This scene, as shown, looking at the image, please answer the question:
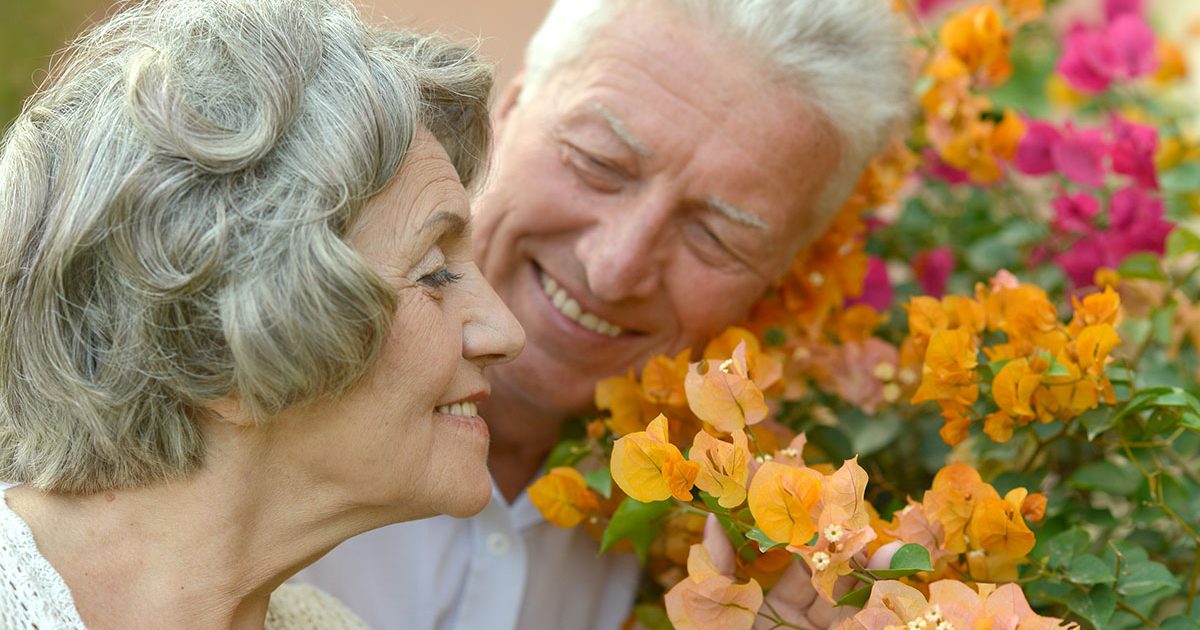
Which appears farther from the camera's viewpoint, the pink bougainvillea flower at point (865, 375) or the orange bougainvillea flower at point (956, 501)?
the pink bougainvillea flower at point (865, 375)

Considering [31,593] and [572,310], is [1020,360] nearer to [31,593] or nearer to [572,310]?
[572,310]

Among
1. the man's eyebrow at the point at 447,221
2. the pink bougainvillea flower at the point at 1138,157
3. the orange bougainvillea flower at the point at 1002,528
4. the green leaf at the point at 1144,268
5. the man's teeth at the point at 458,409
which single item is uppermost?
the man's eyebrow at the point at 447,221

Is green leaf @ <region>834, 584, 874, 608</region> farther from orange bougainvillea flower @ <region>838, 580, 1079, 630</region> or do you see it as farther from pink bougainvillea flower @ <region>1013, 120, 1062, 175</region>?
pink bougainvillea flower @ <region>1013, 120, 1062, 175</region>

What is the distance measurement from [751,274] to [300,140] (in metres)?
0.69

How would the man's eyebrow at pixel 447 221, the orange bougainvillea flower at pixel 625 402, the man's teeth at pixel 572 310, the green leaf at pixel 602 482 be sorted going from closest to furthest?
the man's eyebrow at pixel 447 221
the green leaf at pixel 602 482
the orange bougainvillea flower at pixel 625 402
the man's teeth at pixel 572 310

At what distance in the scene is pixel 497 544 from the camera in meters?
1.54

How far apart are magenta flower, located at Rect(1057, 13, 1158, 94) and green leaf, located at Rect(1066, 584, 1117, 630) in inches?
37.5

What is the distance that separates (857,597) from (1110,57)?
1.13m

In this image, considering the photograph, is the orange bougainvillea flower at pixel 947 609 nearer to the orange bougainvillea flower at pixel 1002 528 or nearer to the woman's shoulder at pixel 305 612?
the orange bougainvillea flower at pixel 1002 528

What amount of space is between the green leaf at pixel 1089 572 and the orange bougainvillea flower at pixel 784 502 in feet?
0.92

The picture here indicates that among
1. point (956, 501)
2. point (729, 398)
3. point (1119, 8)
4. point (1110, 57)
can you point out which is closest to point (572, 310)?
point (729, 398)

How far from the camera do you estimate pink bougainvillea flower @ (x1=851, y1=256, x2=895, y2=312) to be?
1.70m

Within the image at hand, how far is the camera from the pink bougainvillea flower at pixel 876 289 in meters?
1.70

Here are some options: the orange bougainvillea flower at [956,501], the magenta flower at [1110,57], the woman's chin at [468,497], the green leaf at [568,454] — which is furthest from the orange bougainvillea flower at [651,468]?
the magenta flower at [1110,57]
